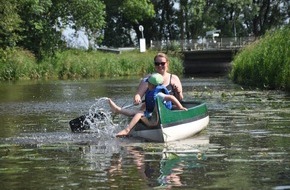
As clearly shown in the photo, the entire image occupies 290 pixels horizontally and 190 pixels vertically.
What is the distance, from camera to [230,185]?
927 centimetres

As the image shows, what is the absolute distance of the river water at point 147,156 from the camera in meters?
9.67

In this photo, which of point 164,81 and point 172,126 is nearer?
point 172,126

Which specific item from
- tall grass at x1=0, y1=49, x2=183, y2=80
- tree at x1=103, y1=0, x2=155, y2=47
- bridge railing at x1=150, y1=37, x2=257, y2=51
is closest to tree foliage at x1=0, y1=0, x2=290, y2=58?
tree at x1=103, y1=0, x2=155, y2=47

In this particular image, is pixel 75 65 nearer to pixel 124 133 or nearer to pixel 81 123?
pixel 81 123

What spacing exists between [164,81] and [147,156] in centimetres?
316

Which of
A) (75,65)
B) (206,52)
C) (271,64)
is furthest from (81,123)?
(206,52)

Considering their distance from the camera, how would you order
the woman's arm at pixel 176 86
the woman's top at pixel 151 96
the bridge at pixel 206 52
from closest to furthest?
the woman's top at pixel 151 96 < the woman's arm at pixel 176 86 < the bridge at pixel 206 52

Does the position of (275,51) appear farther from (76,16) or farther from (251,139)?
(76,16)

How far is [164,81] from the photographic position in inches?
593

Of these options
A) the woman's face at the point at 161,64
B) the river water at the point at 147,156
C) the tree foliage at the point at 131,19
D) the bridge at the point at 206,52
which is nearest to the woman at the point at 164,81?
the woman's face at the point at 161,64

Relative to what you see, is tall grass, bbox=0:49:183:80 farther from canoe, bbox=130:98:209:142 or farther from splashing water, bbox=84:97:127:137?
canoe, bbox=130:98:209:142

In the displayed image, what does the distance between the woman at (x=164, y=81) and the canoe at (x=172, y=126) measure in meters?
0.54

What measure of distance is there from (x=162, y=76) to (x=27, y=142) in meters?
2.82

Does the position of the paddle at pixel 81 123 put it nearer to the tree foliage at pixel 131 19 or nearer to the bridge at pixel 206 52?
the tree foliage at pixel 131 19
